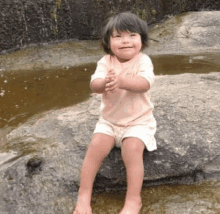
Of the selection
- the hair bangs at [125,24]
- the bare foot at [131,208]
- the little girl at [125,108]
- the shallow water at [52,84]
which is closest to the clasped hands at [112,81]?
the little girl at [125,108]

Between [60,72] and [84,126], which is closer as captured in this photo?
[84,126]

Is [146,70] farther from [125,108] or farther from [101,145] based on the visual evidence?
[101,145]

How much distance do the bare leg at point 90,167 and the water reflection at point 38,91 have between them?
5.69ft

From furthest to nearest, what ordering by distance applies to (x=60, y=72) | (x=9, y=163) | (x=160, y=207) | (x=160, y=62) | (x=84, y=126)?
(x=160, y=62), (x=60, y=72), (x=84, y=126), (x=9, y=163), (x=160, y=207)

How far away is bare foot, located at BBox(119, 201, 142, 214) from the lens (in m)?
1.87

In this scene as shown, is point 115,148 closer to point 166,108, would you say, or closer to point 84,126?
point 84,126

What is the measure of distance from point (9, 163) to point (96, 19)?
7.08 m

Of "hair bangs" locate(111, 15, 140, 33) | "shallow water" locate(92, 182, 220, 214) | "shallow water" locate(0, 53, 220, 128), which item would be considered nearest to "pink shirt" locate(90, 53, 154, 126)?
"hair bangs" locate(111, 15, 140, 33)

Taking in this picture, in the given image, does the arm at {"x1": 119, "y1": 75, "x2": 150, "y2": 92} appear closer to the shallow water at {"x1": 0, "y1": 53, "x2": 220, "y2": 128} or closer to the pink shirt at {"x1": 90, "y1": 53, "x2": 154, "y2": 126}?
the pink shirt at {"x1": 90, "y1": 53, "x2": 154, "y2": 126}

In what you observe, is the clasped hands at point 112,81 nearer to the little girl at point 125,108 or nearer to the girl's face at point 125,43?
the little girl at point 125,108

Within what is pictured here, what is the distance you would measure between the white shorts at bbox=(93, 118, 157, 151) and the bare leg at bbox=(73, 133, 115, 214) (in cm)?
5

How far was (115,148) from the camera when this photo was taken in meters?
2.31

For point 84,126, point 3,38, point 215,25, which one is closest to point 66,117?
point 84,126

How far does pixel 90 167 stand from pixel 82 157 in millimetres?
302
